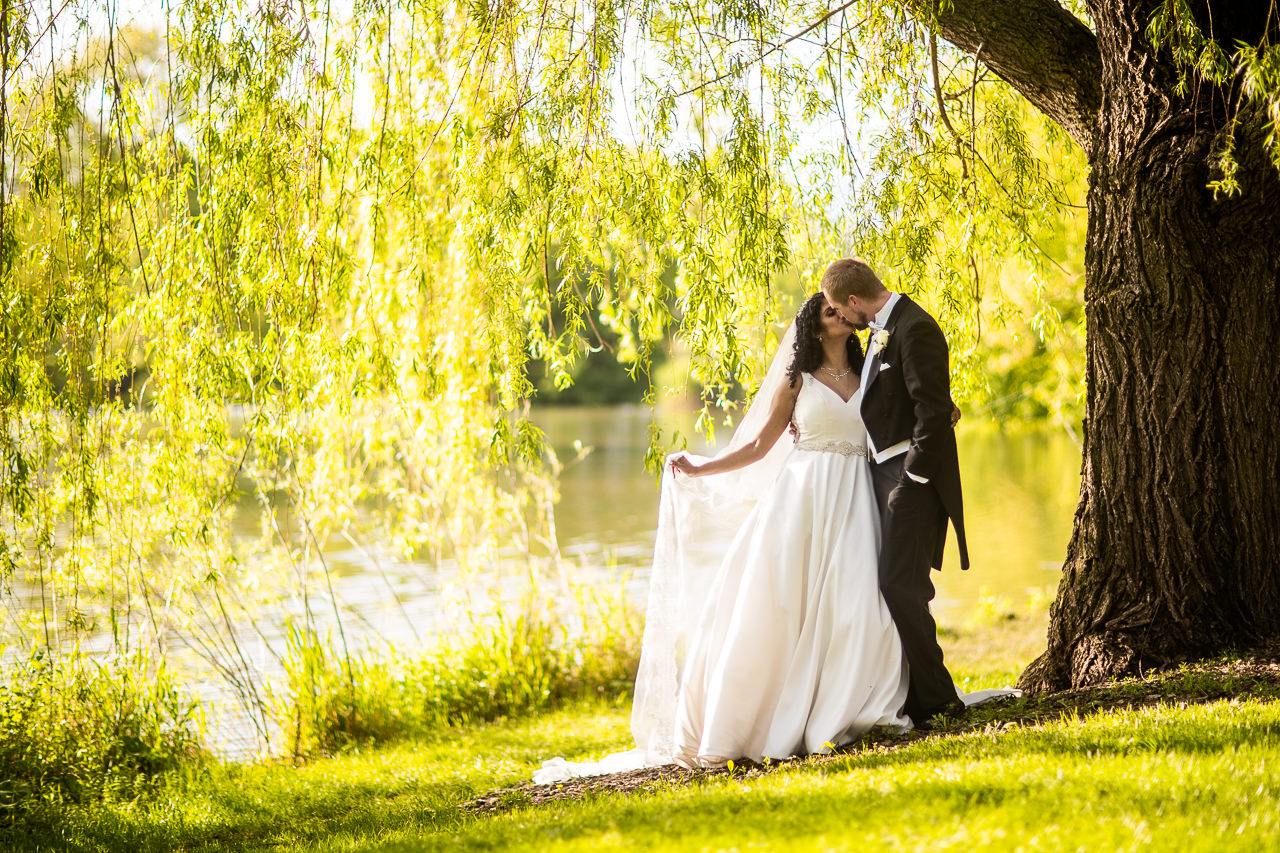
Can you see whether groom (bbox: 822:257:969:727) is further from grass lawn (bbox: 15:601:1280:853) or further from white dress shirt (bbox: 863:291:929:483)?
grass lawn (bbox: 15:601:1280:853)

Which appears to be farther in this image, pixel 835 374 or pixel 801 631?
pixel 835 374

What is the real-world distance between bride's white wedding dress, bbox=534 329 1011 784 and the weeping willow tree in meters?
0.76

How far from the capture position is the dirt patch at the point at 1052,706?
4297 mm

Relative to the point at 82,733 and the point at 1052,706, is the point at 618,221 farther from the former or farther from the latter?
the point at 82,733

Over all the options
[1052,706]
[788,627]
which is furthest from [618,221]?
[1052,706]

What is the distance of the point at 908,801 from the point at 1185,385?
243 cm

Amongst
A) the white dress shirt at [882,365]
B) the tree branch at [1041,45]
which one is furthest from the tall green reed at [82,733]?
the tree branch at [1041,45]

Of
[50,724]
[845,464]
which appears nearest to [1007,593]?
[845,464]

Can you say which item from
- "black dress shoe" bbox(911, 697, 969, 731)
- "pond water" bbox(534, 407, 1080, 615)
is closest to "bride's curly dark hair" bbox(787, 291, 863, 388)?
"pond water" bbox(534, 407, 1080, 615)

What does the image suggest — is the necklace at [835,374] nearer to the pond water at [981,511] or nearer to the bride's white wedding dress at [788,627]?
the bride's white wedding dress at [788,627]

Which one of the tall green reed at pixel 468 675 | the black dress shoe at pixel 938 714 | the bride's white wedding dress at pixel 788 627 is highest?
the bride's white wedding dress at pixel 788 627

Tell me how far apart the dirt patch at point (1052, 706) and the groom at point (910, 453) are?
8.3 inches

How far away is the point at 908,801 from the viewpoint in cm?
336

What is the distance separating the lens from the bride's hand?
4.99 meters
